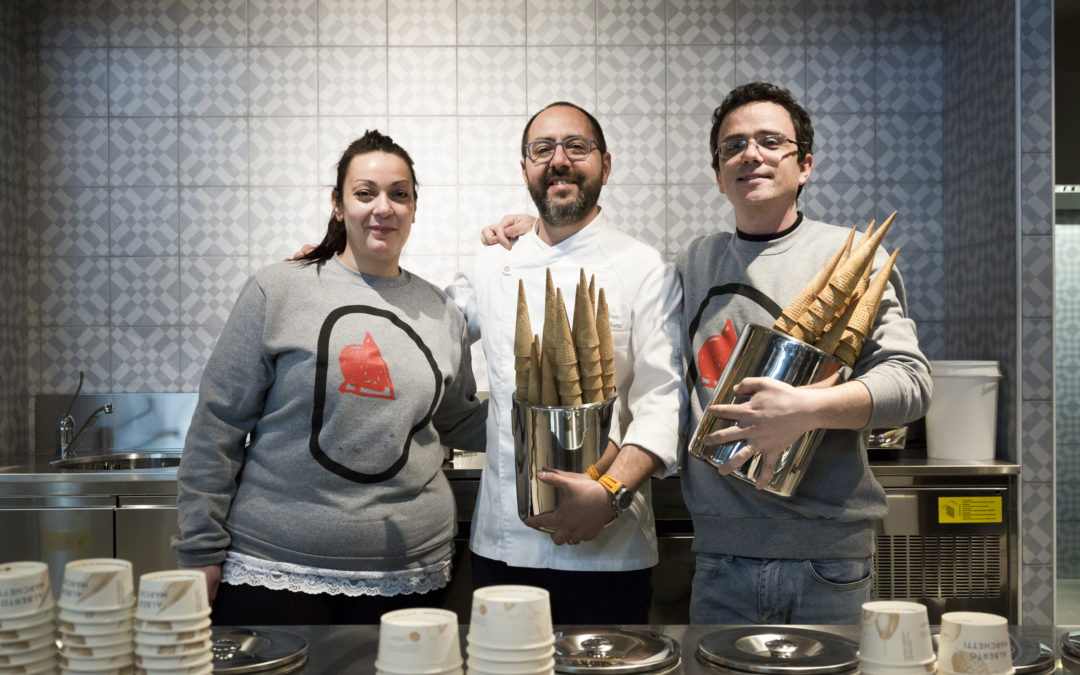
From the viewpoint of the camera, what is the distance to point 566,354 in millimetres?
1438

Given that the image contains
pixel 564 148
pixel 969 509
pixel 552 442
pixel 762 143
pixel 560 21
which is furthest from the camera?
pixel 560 21

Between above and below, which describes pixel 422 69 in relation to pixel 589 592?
above

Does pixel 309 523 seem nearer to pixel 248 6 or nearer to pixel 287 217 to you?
pixel 287 217

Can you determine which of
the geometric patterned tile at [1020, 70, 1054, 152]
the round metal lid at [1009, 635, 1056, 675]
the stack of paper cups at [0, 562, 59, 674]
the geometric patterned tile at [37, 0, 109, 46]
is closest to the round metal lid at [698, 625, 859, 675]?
the round metal lid at [1009, 635, 1056, 675]

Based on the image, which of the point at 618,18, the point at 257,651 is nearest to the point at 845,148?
the point at 618,18

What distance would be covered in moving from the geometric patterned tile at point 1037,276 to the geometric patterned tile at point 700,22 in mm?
1229

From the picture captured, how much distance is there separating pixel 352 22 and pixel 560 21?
0.73 metres

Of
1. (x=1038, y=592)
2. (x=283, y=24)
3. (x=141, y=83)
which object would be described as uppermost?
(x=283, y=24)

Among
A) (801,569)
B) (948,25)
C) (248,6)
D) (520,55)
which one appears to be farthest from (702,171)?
(801,569)

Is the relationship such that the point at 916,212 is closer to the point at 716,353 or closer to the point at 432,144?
the point at 432,144

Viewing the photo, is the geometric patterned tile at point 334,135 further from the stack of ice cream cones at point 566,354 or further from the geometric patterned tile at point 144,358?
the stack of ice cream cones at point 566,354

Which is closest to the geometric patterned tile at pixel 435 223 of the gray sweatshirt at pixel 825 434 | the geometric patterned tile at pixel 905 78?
the geometric patterned tile at pixel 905 78

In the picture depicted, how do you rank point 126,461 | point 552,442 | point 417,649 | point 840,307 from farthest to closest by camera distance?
point 126,461 < point 552,442 < point 840,307 < point 417,649

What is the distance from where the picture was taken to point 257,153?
3295mm
